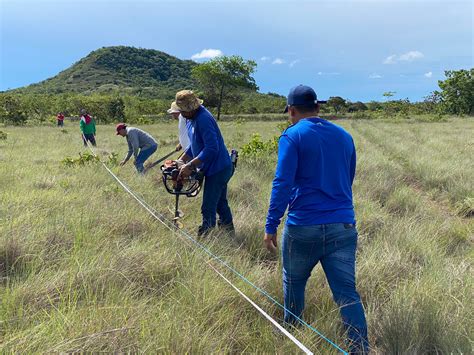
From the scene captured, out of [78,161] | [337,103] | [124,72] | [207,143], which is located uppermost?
[124,72]

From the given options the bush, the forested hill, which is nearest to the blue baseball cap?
the bush

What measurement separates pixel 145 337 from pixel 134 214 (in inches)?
99.9

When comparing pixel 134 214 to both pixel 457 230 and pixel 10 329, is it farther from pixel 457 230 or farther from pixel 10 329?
pixel 457 230

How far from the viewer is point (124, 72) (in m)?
128

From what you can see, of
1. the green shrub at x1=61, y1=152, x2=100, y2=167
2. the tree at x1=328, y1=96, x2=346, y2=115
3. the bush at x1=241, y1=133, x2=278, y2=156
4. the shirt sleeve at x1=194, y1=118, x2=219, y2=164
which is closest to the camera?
the shirt sleeve at x1=194, y1=118, x2=219, y2=164

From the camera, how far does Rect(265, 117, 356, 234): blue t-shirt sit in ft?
7.47

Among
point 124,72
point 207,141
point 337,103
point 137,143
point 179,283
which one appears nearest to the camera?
point 179,283

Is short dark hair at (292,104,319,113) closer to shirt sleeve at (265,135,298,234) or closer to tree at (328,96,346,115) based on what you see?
shirt sleeve at (265,135,298,234)

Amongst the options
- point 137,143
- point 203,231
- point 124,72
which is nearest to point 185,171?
point 203,231

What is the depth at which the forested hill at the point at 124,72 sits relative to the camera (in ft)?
364

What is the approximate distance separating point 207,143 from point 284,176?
1.73 meters

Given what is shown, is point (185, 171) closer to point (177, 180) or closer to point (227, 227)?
point (177, 180)

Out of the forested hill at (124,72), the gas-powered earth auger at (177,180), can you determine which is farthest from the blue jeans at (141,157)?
the forested hill at (124,72)

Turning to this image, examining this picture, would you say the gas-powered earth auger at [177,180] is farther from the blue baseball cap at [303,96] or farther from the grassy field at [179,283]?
the blue baseball cap at [303,96]
